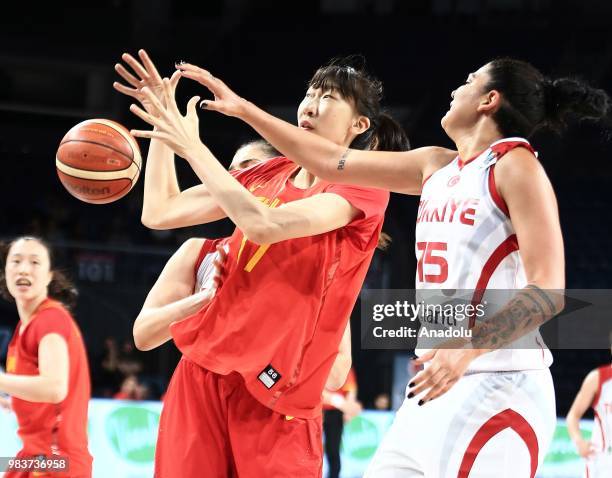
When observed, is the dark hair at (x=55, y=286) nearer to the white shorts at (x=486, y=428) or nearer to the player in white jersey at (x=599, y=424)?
the white shorts at (x=486, y=428)

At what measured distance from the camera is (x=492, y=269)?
2.32 m

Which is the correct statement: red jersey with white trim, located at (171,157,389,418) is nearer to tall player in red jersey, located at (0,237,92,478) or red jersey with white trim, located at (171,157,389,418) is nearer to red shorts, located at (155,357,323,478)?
red shorts, located at (155,357,323,478)

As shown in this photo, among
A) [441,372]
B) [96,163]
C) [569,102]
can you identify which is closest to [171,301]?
[96,163]

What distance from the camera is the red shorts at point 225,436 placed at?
2744 millimetres

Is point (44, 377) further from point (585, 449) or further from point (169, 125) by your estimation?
point (585, 449)

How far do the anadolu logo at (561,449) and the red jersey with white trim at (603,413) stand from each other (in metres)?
2.12

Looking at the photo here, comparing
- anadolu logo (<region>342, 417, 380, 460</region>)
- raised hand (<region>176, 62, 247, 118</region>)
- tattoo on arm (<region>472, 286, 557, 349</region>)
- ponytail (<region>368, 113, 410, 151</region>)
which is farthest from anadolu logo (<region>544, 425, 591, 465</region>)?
tattoo on arm (<region>472, 286, 557, 349</region>)

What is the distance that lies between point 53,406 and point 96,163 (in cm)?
128

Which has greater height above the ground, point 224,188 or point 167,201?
point 167,201

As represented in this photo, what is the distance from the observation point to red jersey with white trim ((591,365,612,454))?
20.3 ft

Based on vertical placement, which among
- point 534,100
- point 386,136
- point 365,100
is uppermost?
point 365,100

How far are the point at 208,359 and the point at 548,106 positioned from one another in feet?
4.32

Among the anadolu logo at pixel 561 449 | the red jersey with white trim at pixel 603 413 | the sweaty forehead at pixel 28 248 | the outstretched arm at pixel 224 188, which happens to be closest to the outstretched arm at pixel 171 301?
the outstretched arm at pixel 224 188

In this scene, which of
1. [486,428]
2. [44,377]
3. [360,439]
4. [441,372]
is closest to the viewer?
[441,372]
